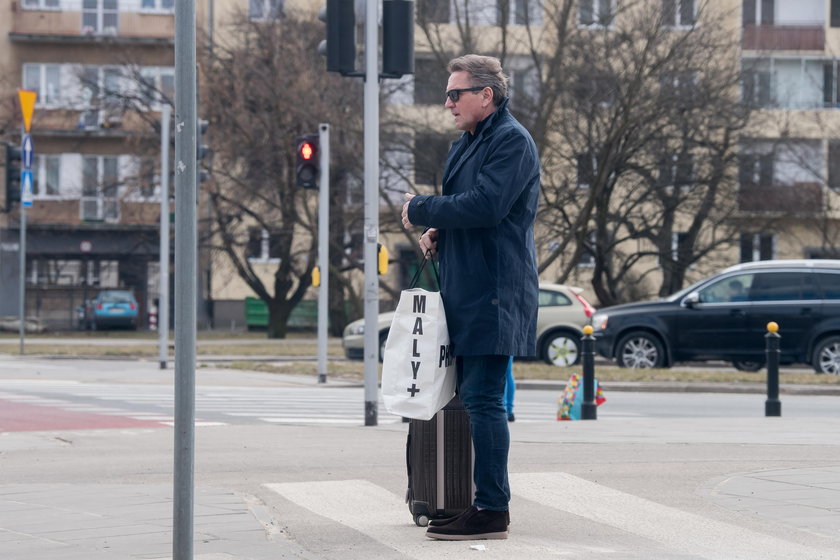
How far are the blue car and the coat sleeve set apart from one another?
150 feet

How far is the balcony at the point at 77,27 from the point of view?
52938mm

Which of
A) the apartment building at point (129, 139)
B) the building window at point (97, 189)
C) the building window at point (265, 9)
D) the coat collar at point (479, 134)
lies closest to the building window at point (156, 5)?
the apartment building at point (129, 139)

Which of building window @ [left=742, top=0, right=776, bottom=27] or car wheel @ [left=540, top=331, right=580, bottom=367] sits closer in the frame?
car wheel @ [left=540, top=331, right=580, bottom=367]

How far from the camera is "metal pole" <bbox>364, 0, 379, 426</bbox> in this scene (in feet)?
40.1

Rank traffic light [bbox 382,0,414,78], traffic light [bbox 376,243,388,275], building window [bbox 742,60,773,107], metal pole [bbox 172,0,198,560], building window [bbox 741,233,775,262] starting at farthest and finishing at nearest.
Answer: building window [bbox 741,233,775,262]
building window [bbox 742,60,773,107]
traffic light [bbox 376,243,388,275]
traffic light [bbox 382,0,414,78]
metal pole [bbox 172,0,198,560]

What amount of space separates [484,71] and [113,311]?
4586 cm

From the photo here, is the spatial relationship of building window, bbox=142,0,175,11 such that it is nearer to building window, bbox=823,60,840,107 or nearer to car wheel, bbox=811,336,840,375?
building window, bbox=823,60,840,107

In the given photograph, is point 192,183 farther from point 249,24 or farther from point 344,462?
point 249,24

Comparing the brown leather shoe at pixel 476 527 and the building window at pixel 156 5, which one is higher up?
the building window at pixel 156 5

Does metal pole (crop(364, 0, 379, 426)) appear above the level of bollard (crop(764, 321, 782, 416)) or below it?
above

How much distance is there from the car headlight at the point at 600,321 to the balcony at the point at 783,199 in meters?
15.8

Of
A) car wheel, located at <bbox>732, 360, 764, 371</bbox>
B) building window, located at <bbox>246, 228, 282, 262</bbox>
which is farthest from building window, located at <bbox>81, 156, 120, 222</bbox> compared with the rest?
car wheel, located at <bbox>732, 360, 764, 371</bbox>

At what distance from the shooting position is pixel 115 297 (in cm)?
5100

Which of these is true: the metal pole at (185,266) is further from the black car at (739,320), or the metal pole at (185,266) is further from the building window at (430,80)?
the building window at (430,80)
